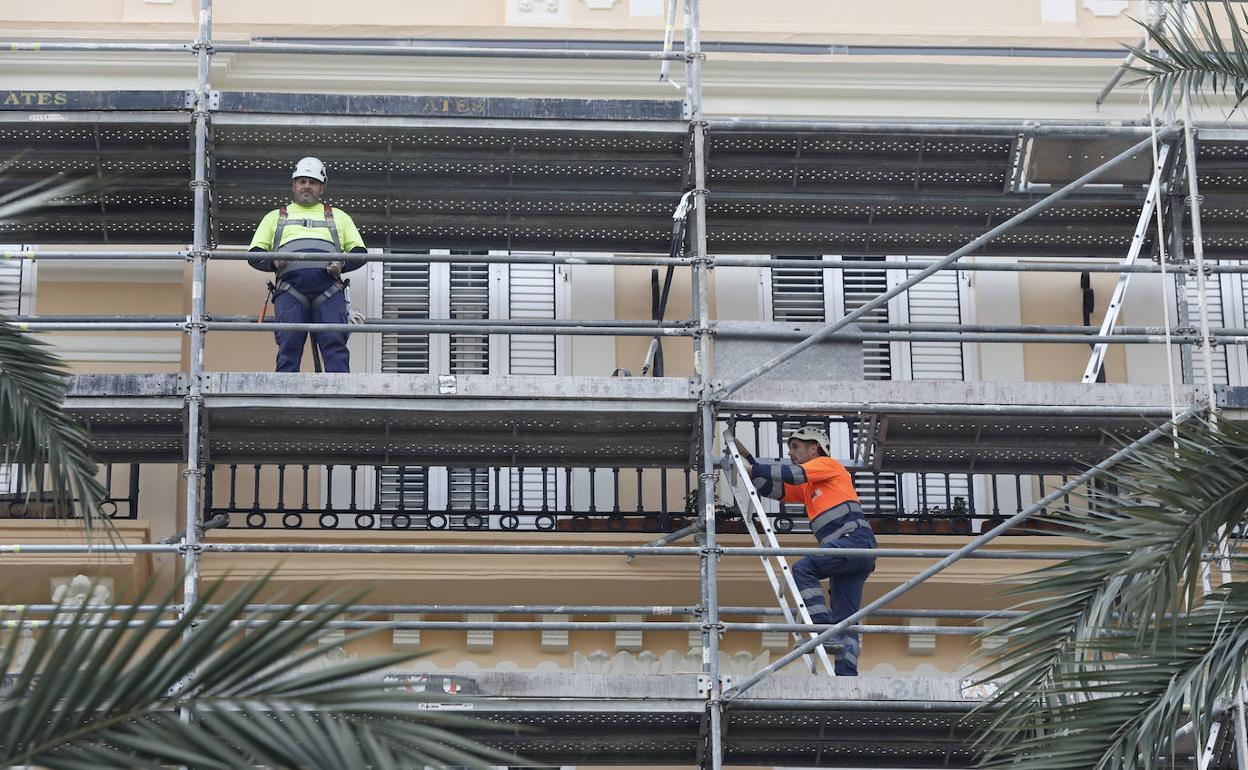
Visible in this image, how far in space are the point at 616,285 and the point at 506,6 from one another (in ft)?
7.37

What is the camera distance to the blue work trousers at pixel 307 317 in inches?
575

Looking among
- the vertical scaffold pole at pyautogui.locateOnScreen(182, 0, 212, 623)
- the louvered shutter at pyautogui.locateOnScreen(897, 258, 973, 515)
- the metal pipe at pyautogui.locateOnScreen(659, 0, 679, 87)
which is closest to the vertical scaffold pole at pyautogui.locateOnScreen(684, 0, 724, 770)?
the metal pipe at pyautogui.locateOnScreen(659, 0, 679, 87)

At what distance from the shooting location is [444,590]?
1573 centimetres

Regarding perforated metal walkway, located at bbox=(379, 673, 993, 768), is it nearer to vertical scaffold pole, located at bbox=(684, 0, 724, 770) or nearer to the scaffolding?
the scaffolding

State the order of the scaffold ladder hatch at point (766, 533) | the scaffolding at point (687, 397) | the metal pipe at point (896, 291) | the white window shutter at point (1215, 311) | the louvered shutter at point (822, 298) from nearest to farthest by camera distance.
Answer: the scaffolding at point (687, 397)
the metal pipe at point (896, 291)
the scaffold ladder hatch at point (766, 533)
the white window shutter at point (1215, 311)
the louvered shutter at point (822, 298)

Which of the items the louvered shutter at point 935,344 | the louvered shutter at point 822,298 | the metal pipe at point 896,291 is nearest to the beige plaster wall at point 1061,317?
the louvered shutter at point 935,344

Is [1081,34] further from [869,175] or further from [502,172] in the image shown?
[502,172]

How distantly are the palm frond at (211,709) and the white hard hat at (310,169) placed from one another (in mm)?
7280

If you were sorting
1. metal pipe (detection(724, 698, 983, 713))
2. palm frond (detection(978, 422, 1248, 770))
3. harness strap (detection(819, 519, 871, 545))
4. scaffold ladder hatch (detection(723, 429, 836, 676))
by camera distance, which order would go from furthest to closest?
1. harness strap (detection(819, 519, 871, 545))
2. scaffold ladder hatch (detection(723, 429, 836, 676))
3. metal pipe (detection(724, 698, 983, 713))
4. palm frond (detection(978, 422, 1248, 770))

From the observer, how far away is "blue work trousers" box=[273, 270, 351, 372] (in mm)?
14602

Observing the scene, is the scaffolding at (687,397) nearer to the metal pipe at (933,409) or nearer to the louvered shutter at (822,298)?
the metal pipe at (933,409)

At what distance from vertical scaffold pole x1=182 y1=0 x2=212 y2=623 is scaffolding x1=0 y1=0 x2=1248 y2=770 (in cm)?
2

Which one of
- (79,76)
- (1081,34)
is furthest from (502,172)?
(1081,34)

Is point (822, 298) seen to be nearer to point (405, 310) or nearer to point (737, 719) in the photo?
point (405, 310)
